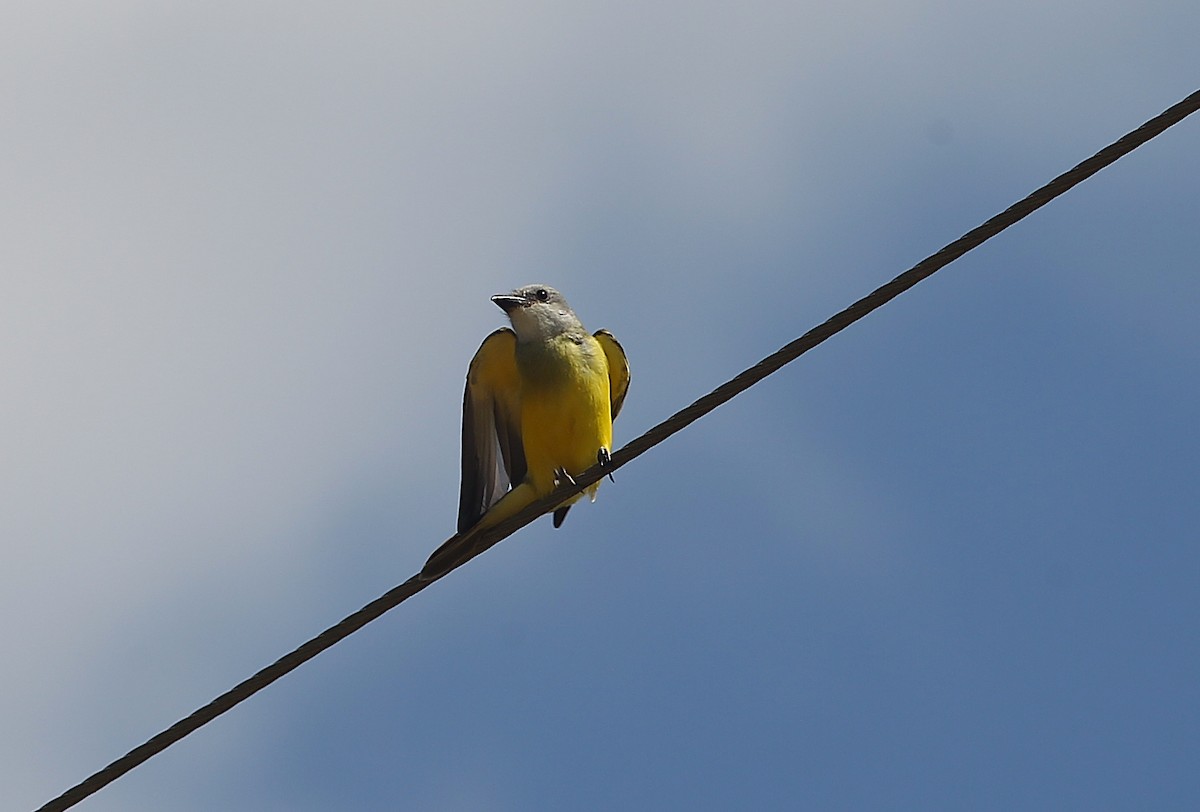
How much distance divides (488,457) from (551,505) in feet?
8.70

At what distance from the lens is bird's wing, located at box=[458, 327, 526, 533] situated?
958 centimetres

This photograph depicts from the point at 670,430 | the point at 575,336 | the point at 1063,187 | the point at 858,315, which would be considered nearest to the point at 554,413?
the point at 575,336

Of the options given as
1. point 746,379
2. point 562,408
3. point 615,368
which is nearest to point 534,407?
point 562,408

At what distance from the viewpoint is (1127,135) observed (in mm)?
5078

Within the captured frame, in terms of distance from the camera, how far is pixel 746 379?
577 cm

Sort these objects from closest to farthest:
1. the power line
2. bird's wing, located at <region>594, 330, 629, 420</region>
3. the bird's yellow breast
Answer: the power line → the bird's yellow breast → bird's wing, located at <region>594, 330, 629, 420</region>

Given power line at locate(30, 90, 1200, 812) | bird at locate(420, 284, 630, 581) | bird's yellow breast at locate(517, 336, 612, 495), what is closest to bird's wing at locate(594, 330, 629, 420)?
bird at locate(420, 284, 630, 581)

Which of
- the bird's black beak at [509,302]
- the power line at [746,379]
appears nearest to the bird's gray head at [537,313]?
the bird's black beak at [509,302]

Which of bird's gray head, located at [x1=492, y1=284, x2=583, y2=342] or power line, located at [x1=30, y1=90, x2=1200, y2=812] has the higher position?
bird's gray head, located at [x1=492, y1=284, x2=583, y2=342]

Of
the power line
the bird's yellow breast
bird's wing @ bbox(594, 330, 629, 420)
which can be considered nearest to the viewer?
the power line

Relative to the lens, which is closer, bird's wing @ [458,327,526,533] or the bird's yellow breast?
the bird's yellow breast

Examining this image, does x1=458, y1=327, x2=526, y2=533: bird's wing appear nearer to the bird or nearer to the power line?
the bird

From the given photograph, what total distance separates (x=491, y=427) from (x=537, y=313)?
30.9 inches

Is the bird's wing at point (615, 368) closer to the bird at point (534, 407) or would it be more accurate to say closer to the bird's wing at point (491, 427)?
the bird at point (534, 407)
